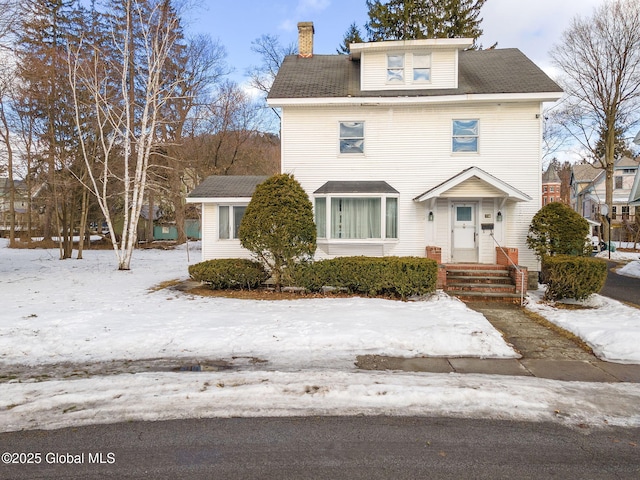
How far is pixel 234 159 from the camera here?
28.0 m

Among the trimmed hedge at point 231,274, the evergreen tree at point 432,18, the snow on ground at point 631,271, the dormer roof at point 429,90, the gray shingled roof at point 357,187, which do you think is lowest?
the snow on ground at point 631,271

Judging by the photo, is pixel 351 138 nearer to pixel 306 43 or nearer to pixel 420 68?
pixel 420 68

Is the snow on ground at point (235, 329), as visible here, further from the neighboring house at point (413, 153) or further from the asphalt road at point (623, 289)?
the asphalt road at point (623, 289)

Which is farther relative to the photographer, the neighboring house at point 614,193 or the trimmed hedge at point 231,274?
the neighboring house at point 614,193

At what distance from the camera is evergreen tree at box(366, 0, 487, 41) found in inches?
1001

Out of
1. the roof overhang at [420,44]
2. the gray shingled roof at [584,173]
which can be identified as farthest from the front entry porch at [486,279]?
the gray shingled roof at [584,173]

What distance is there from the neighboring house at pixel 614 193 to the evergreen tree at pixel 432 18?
17373 mm

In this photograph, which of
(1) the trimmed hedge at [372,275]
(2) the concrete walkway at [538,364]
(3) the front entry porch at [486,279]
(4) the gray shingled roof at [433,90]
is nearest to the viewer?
(2) the concrete walkway at [538,364]

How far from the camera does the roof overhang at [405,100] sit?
11.7m

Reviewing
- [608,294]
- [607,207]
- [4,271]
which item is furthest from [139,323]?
[607,207]

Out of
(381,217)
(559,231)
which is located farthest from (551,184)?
(381,217)

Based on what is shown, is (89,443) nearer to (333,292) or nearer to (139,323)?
(139,323)

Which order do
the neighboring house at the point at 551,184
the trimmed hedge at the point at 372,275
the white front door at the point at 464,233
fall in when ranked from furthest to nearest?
the neighboring house at the point at 551,184 → the white front door at the point at 464,233 → the trimmed hedge at the point at 372,275

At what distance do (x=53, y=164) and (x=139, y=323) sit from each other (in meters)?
16.7
